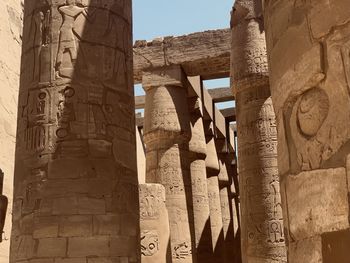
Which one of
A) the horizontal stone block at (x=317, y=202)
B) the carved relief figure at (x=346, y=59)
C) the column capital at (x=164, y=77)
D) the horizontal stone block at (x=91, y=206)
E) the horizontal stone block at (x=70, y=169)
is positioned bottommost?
the horizontal stone block at (x=317, y=202)

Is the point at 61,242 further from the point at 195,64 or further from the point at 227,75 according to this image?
the point at 227,75

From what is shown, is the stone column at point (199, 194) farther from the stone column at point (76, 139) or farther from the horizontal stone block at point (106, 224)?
the horizontal stone block at point (106, 224)

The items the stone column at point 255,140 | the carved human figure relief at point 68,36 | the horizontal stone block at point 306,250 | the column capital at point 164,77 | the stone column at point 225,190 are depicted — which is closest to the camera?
the horizontal stone block at point 306,250

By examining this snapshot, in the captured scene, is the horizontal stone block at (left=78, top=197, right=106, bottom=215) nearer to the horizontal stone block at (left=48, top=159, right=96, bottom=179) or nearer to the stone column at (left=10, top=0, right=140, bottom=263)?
the stone column at (left=10, top=0, right=140, bottom=263)

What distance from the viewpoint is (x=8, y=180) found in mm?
9648

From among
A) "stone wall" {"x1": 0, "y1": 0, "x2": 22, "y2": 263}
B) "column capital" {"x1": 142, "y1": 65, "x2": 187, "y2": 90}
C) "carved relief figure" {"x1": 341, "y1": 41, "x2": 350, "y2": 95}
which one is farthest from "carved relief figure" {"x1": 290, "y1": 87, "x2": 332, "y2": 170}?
"column capital" {"x1": 142, "y1": 65, "x2": 187, "y2": 90}

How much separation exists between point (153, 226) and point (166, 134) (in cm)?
380

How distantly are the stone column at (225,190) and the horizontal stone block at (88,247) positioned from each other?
13.3 metres

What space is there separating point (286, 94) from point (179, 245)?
10.7 meters

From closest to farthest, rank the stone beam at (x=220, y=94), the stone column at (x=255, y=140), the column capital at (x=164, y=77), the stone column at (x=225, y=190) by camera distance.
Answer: the stone column at (x=255, y=140) < the column capital at (x=164, y=77) < the stone beam at (x=220, y=94) < the stone column at (x=225, y=190)

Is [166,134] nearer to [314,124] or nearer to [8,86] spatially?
[8,86]

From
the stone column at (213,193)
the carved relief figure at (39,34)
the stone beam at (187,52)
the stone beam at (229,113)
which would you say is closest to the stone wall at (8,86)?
the carved relief figure at (39,34)

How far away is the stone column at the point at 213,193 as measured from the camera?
55.5ft

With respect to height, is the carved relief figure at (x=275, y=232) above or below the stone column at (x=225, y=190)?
below
